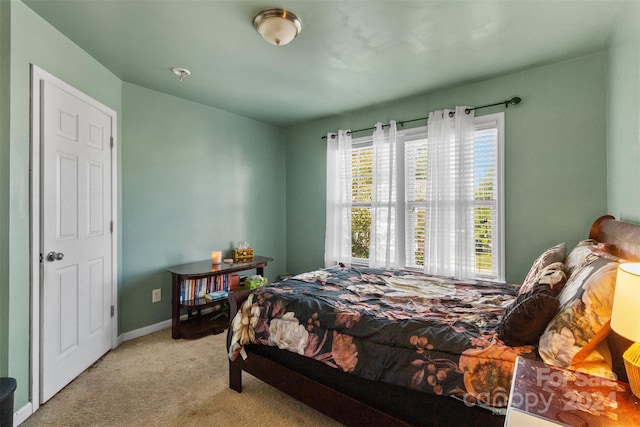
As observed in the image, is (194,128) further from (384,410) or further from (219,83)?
(384,410)

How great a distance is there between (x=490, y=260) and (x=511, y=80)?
1685 millimetres

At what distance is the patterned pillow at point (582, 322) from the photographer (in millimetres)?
1077

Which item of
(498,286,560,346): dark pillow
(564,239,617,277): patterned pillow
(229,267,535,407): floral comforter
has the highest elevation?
(564,239,617,277): patterned pillow

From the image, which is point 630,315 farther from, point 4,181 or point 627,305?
point 4,181

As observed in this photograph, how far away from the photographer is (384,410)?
4.92ft

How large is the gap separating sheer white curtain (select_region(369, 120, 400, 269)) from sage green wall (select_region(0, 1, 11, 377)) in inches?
119

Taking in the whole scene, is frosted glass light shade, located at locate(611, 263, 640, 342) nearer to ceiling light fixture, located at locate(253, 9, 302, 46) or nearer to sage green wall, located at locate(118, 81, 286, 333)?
ceiling light fixture, located at locate(253, 9, 302, 46)

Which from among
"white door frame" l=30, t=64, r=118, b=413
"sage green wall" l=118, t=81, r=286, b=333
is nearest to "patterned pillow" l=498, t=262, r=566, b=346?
"white door frame" l=30, t=64, r=118, b=413

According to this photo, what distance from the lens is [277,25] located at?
1.92m

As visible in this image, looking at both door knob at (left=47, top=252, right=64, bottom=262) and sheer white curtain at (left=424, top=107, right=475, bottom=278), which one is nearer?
door knob at (left=47, top=252, right=64, bottom=262)

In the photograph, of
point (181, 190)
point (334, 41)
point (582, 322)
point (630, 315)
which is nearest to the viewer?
point (630, 315)

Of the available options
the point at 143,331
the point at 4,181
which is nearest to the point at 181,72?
the point at 4,181

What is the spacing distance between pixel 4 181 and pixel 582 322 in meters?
2.92

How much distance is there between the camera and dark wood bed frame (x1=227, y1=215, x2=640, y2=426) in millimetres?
1283
